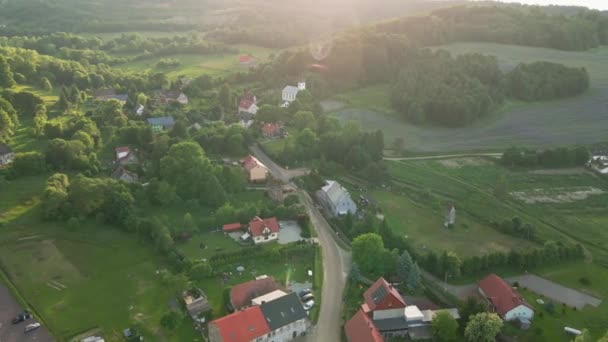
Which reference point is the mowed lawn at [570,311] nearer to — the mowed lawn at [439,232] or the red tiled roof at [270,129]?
the mowed lawn at [439,232]

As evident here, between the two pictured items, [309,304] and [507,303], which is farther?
[309,304]

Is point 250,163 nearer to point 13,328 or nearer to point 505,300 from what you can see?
point 13,328

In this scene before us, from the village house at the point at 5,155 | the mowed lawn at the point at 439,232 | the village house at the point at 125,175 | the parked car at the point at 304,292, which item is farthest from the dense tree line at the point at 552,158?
the village house at the point at 5,155

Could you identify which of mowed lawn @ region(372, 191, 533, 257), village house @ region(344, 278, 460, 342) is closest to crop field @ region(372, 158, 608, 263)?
mowed lawn @ region(372, 191, 533, 257)

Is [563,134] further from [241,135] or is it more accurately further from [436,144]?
[241,135]

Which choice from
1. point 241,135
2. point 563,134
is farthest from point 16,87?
point 563,134

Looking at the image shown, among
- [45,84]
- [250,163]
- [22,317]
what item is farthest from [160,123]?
[22,317]

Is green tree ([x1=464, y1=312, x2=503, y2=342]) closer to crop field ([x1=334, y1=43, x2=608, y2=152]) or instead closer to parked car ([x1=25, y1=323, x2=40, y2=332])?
parked car ([x1=25, y1=323, x2=40, y2=332])
